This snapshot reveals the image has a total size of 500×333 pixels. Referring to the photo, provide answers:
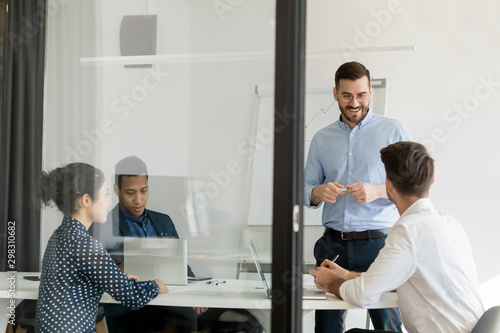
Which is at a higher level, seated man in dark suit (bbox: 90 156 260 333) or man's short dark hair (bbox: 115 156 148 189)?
man's short dark hair (bbox: 115 156 148 189)

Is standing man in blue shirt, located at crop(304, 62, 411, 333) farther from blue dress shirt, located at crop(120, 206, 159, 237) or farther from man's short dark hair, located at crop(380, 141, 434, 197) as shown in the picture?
blue dress shirt, located at crop(120, 206, 159, 237)

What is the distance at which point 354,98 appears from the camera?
9.93ft

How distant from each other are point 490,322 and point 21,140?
1682 mm

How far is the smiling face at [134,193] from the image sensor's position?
Result: 1857 millimetres

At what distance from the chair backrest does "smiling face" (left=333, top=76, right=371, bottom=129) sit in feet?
4.60

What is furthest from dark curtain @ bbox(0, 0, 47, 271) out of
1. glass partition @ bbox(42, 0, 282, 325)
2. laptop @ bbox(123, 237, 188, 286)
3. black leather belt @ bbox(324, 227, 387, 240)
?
black leather belt @ bbox(324, 227, 387, 240)

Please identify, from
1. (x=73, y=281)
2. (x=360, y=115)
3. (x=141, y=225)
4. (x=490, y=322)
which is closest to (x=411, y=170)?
(x=490, y=322)

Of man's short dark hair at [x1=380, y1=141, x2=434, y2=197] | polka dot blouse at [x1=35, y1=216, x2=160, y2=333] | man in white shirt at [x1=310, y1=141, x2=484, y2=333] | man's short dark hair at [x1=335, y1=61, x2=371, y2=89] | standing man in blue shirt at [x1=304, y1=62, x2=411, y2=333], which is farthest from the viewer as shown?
man's short dark hair at [x1=335, y1=61, x2=371, y2=89]

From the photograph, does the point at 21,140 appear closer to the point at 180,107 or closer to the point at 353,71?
the point at 180,107

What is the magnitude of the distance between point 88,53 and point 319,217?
2.33m

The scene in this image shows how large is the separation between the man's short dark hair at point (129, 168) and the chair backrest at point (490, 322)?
48.8 inches

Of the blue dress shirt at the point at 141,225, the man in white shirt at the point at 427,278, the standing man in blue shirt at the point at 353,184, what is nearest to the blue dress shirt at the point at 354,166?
the standing man in blue shirt at the point at 353,184

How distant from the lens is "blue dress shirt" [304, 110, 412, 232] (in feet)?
9.59

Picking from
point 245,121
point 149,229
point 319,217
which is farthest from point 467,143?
point 149,229
